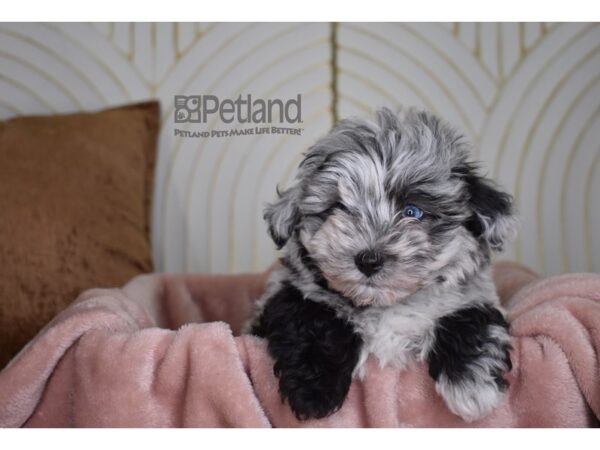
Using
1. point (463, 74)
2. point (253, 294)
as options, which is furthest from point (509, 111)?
point (253, 294)

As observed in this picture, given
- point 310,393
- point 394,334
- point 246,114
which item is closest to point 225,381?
point 310,393

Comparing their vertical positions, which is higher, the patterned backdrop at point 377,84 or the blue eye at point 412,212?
the patterned backdrop at point 377,84

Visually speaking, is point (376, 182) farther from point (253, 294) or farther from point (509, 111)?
point (509, 111)

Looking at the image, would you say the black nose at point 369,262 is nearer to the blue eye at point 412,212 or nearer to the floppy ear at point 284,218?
the blue eye at point 412,212

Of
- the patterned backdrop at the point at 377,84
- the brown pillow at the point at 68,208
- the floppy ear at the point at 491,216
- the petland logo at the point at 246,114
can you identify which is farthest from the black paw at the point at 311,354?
the patterned backdrop at the point at 377,84

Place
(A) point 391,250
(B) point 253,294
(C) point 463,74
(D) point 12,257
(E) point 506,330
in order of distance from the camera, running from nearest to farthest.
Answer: (A) point 391,250 < (E) point 506,330 < (D) point 12,257 < (B) point 253,294 < (C) point 463,74
